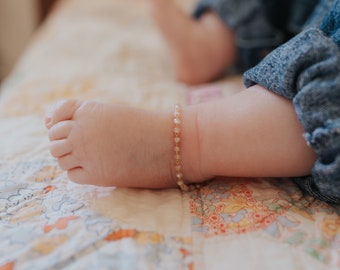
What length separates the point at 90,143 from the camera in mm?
499

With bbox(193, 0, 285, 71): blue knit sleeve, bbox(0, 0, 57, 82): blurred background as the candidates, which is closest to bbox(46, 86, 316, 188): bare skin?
bbox(193, 0, 285, 71): blue knit sleeve

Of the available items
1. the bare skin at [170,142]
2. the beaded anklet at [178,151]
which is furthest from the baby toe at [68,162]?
the beaded anklet at [178,151]

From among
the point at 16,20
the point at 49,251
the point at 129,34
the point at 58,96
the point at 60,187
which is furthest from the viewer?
the point at 16,20

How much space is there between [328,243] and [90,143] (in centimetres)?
29

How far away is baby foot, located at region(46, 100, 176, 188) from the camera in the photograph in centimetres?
50

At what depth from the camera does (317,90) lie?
42cm

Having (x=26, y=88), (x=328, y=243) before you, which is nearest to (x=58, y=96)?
(x=26, y=88)

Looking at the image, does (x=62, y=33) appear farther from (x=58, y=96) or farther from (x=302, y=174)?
(x=302, y=174)

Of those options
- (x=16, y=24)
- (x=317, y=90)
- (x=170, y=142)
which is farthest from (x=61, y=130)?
(x=16, y=24)

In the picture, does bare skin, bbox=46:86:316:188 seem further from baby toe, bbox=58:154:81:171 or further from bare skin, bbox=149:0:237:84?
bare skin, bbox=149:0:237:84

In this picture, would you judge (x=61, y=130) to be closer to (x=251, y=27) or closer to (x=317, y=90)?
(x=317, y=90)

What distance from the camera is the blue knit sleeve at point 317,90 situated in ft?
1.38

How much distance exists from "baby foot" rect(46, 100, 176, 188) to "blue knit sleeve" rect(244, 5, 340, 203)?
15 centimetres

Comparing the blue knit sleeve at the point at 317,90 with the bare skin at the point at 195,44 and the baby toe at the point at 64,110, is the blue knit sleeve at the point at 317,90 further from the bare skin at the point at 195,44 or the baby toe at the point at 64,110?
the bare skin at the point at 195,44
